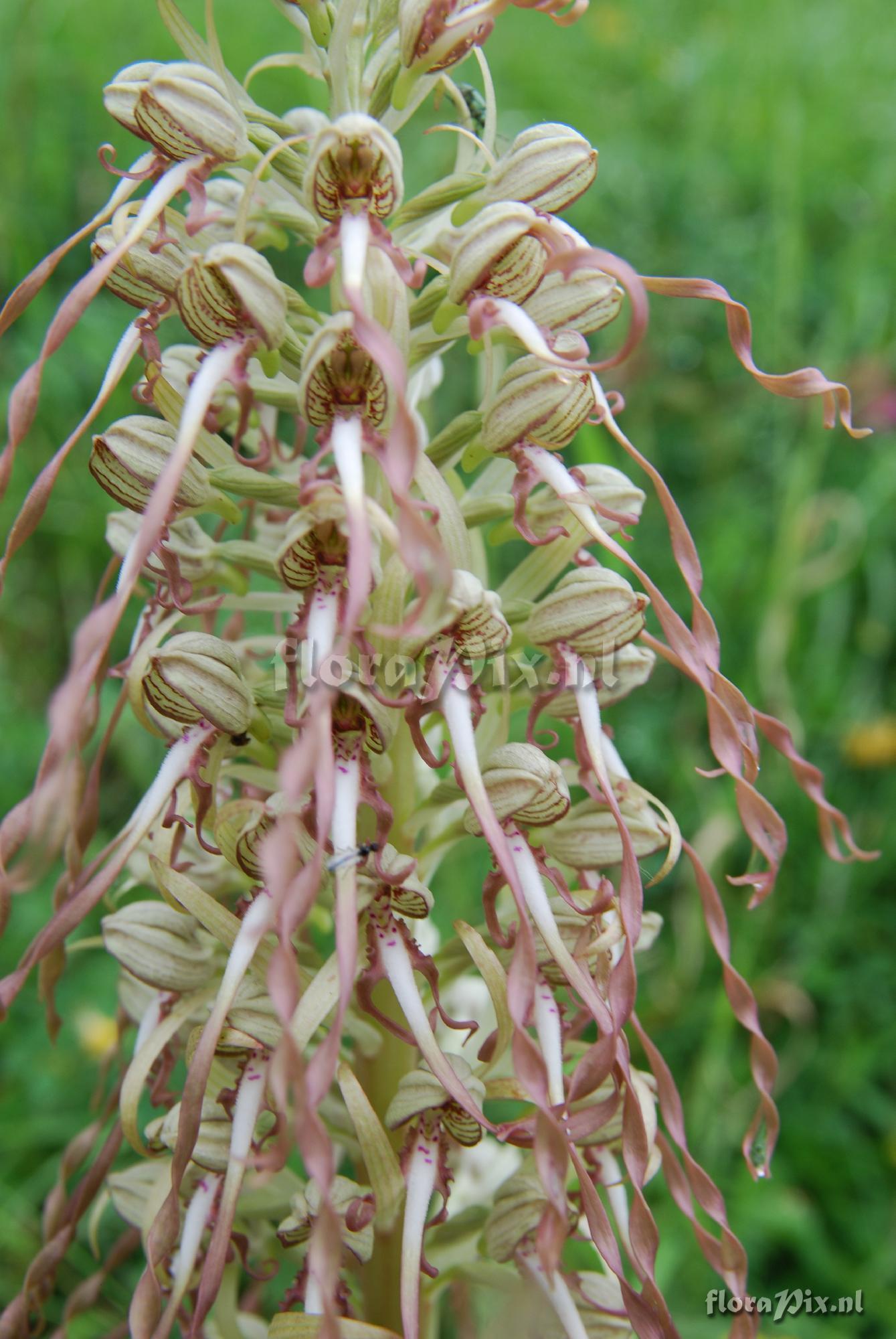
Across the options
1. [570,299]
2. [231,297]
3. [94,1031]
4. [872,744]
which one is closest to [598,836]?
[570,299]

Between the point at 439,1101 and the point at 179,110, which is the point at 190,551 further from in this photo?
the point at 439,1101

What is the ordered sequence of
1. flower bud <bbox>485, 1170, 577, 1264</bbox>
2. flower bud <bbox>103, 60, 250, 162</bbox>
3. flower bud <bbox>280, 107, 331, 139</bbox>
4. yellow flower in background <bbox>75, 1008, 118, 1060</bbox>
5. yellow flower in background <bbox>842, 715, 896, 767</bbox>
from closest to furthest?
flower bud <bbox>103, 60, 250, 162</bbox> < flower bud <bbox>485, 1170, 577, 1264</bbox> < flower bud <bbox>280, 107, 331, 139</bbox> < yellow flower in background <bbox>75, 1008, 118, 1060</bbox> < yellow flower in background <bbox>842, 715, 896, 767</bbox>

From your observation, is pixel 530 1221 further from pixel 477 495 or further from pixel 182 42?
pixel 182 42

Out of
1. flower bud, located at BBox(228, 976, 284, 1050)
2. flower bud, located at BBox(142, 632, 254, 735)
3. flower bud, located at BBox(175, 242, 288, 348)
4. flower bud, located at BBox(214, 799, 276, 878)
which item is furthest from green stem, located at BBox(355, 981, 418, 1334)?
flower bud, located at BBox(175, 242, 288, 348)

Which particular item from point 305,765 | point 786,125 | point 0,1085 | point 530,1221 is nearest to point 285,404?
point 305,765

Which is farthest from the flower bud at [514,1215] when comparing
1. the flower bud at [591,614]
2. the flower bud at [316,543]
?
the flower bud at [316,543]

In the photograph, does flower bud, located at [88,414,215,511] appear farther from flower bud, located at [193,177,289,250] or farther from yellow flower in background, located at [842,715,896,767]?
yellow flower in background, located at [842,715,896,767]

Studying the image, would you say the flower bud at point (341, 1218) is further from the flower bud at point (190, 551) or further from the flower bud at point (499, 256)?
the flower bud at point (499, 256)
